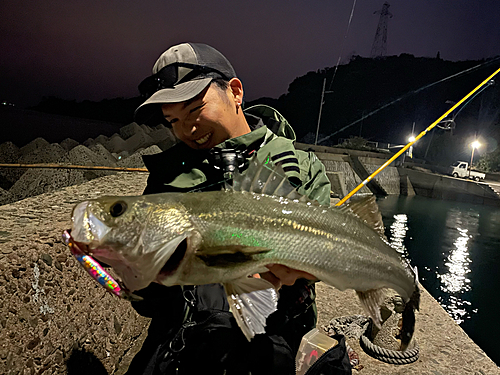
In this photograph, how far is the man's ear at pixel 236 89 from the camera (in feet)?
7.16

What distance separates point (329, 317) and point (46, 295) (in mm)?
3413

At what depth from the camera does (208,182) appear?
2248 millimetres

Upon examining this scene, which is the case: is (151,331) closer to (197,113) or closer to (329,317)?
(197,113)

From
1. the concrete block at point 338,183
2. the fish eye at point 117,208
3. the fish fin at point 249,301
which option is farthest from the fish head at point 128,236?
the concrete block at point 338,183

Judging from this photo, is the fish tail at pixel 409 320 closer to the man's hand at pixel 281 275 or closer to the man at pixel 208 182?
the man at pixel 208 182

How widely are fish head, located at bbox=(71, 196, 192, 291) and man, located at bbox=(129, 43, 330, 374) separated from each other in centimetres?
57

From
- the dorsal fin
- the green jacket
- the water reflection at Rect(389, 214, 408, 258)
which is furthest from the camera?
the water reflection at Rect(389, 214, 408, 258)

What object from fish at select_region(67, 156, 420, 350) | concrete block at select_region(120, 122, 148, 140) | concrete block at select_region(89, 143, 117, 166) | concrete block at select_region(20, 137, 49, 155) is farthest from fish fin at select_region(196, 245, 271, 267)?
concrete block at select_region(120, 122, 148, 140)

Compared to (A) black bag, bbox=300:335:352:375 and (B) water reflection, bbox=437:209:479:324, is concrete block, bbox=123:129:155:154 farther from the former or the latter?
(B) water reflection, bbox=437:209:479:324

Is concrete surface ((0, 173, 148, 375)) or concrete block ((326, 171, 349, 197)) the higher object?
concrete surface ((0, 173, 148, 375))

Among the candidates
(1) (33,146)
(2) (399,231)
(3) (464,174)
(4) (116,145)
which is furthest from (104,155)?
(3) (464,174)

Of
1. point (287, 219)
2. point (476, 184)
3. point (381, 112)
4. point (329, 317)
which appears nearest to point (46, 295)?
point (287, 219)

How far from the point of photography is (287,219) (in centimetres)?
171

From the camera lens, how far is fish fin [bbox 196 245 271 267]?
150cm
